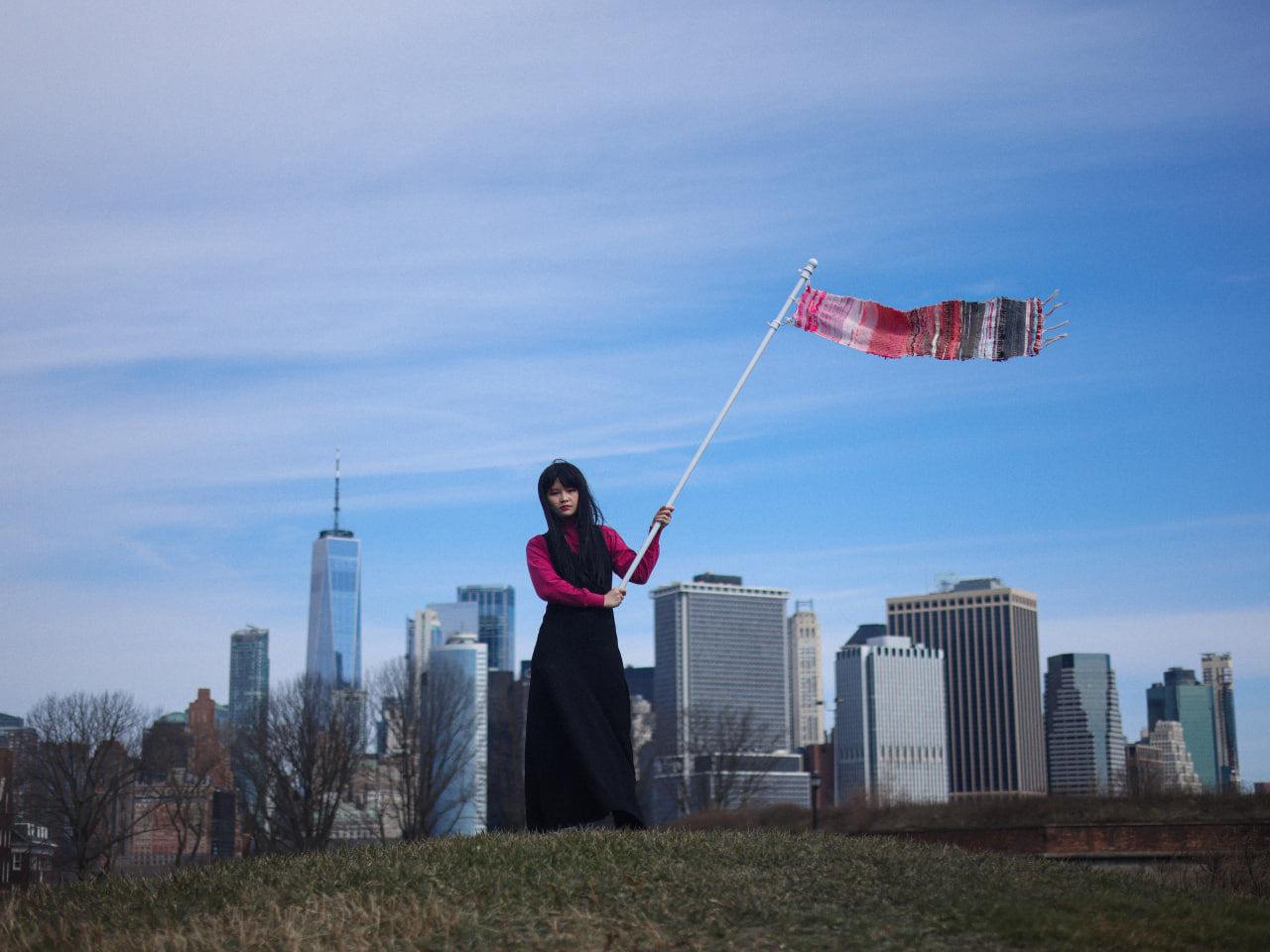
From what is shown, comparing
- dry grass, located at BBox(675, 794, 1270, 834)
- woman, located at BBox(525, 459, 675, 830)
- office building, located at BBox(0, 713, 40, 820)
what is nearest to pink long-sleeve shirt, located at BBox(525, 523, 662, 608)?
woman, located at BBox(525, 459, 675, 830)

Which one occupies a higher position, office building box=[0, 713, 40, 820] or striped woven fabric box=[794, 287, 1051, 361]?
striped woven fabric box=[794, 287, 1051, 361]

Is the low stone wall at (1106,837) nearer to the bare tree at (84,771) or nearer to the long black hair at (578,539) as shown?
the long black hair at (578,539)

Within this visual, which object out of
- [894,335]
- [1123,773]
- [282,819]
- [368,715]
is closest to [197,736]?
[368,715]

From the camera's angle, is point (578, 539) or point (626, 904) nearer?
point (626, 904)

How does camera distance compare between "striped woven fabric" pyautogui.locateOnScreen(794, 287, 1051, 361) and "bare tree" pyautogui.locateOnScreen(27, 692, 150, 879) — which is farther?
"bare tree" pyautogui.locateOnScreen(27, 692, 150, 879)

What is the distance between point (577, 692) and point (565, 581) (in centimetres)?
88

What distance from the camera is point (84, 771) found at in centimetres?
6394

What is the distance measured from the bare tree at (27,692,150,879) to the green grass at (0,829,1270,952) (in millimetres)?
53997

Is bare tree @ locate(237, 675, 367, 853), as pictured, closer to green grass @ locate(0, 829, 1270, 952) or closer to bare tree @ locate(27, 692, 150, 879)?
bare tree @ locate(27, 692, 150, 879)

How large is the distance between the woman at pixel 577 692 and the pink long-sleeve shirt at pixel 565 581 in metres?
0.01

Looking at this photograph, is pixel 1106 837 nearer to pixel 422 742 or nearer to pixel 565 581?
pixel 565 581

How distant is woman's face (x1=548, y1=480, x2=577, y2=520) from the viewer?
1121 cm

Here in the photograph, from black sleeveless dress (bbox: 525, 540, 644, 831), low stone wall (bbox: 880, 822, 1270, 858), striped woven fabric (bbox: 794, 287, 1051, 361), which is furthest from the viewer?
low stone wall (bbox: 880, 822, 1270, 858)

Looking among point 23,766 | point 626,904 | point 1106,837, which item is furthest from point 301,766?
point 626,904
